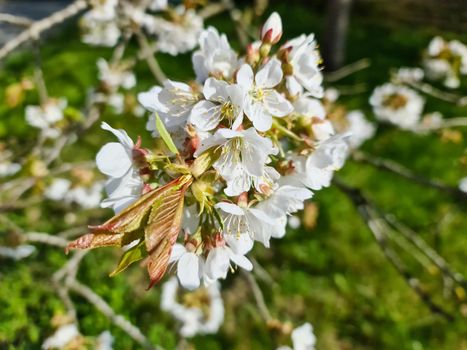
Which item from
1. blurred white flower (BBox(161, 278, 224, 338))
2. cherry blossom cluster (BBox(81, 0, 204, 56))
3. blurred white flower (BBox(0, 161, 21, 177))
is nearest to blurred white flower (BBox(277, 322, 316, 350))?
blurred white flower (BBox(161, 278, 224, 338))

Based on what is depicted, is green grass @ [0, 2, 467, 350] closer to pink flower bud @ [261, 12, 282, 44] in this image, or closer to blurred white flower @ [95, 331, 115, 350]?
blurred white flower @ [95, 331, 115, 350]

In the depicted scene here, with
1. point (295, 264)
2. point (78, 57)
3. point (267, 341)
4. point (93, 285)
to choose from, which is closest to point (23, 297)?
point (93, 285)

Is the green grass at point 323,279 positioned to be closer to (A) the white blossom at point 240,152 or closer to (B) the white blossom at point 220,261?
(B) the white blossom at point 220,261

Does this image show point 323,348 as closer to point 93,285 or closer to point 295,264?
point 295,264

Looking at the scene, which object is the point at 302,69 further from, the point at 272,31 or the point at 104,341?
the point at 104,341

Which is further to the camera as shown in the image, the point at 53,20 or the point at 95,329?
the point at 95,329

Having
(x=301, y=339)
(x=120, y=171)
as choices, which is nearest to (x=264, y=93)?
(x=120, y=171)
